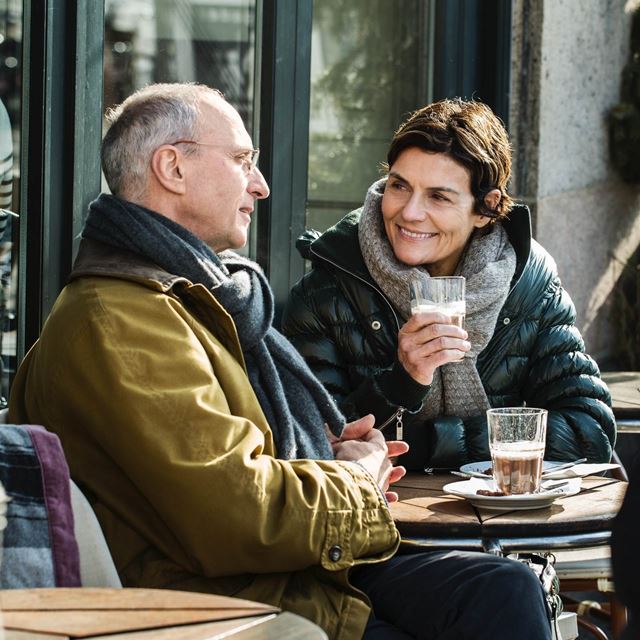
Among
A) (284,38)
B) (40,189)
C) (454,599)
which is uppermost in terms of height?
(284,38)

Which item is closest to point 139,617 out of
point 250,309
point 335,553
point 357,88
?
point 335,553

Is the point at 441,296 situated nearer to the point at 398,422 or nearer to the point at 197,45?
the point at 398,422

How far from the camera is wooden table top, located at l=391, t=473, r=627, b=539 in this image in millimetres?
2598

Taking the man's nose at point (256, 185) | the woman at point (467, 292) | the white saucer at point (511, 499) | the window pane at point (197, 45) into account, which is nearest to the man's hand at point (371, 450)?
the white saucer at point (511, 499)

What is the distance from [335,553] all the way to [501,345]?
1267mm

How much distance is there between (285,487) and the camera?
242 cm

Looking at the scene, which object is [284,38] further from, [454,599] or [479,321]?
[454,599]

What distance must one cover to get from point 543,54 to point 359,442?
143 inches

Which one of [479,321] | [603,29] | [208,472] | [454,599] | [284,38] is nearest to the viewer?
[208,472]

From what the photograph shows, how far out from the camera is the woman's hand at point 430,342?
301cm

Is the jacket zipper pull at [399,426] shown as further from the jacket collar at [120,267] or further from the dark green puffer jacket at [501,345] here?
the jacket collar at [120,267]

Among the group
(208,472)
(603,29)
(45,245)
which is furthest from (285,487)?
(603,29)

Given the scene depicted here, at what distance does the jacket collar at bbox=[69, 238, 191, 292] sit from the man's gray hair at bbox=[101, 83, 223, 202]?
0.71ft

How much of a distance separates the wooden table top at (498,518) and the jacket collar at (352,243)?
2.98ft
